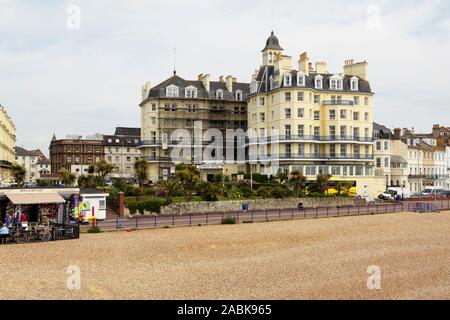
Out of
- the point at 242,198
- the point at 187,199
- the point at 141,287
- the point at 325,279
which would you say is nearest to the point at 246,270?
the point at 325,279

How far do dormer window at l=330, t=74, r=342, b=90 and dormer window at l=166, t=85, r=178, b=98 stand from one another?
20.5 meters

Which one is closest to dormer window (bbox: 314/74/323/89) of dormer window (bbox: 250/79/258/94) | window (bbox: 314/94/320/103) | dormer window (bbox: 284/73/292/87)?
window (bbox: 314/94/320/103)

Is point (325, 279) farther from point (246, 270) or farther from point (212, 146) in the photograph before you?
point (212, 146)

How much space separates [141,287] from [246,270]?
476 cm

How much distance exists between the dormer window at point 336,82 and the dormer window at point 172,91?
20.5 meters

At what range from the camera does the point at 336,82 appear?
6266 cm

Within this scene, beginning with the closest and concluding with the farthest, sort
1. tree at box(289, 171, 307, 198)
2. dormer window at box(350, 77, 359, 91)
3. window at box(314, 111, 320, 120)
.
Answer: tree at box(289, 171, 307, 198)
window at box(314, 111, 320, 120)
dormer window at box(350, 77, 359, 91)

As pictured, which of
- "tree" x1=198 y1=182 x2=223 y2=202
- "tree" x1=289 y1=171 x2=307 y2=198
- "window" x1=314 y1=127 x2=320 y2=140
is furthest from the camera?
"window" x1=314 y1=127 x2=320 y2=140

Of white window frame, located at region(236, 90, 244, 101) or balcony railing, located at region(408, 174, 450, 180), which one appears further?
balcony railing, located at region(408, 174, 450, 180)

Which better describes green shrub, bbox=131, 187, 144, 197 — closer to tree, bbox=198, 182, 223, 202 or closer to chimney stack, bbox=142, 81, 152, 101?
tree, bbox=198, 182, 223, 202

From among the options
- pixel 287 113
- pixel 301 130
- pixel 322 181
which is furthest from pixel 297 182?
pixel 287 113

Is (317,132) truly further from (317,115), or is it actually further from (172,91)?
(172,91)

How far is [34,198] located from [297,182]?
2646 centimetres

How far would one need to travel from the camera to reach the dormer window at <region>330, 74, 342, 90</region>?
6247 cm
